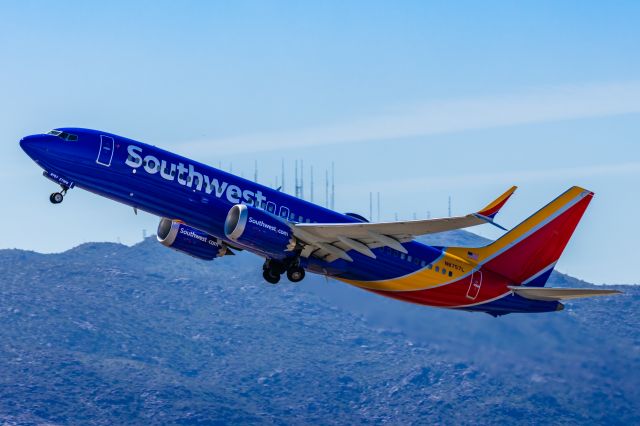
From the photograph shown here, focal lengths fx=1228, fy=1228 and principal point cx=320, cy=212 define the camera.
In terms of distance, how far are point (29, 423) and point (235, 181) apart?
115 meters

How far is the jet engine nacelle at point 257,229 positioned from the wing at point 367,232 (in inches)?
29.3

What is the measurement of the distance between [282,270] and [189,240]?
547 centimetres

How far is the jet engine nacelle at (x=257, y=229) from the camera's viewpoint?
185 feet

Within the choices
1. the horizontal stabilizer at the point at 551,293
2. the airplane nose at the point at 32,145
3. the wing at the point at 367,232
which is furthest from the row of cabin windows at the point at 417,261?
the airplane nose at the point at 32,145

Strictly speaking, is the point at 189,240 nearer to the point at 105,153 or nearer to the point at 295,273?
the point at 295,273

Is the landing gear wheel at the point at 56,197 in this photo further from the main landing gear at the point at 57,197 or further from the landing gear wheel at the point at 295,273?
the landing gear wheel at the point at 295,273

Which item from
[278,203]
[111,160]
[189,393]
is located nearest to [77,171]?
[111,160]

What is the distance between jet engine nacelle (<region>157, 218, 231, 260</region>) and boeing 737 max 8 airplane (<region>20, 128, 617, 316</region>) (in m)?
0.05

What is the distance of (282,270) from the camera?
200 ft

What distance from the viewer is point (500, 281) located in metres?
64.7

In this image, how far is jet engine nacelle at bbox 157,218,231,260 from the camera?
63078mm

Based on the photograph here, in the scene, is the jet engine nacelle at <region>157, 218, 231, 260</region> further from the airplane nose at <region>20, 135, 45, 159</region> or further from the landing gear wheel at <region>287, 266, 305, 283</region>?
the airplane nose at <region>20, 135, 45, 159</region>

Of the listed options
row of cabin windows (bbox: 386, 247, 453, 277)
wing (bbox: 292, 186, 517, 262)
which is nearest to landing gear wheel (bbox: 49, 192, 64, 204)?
wing (bbox: 292, 186, 517, 262)

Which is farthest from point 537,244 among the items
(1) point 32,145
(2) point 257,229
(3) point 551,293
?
(1) point 32,145
